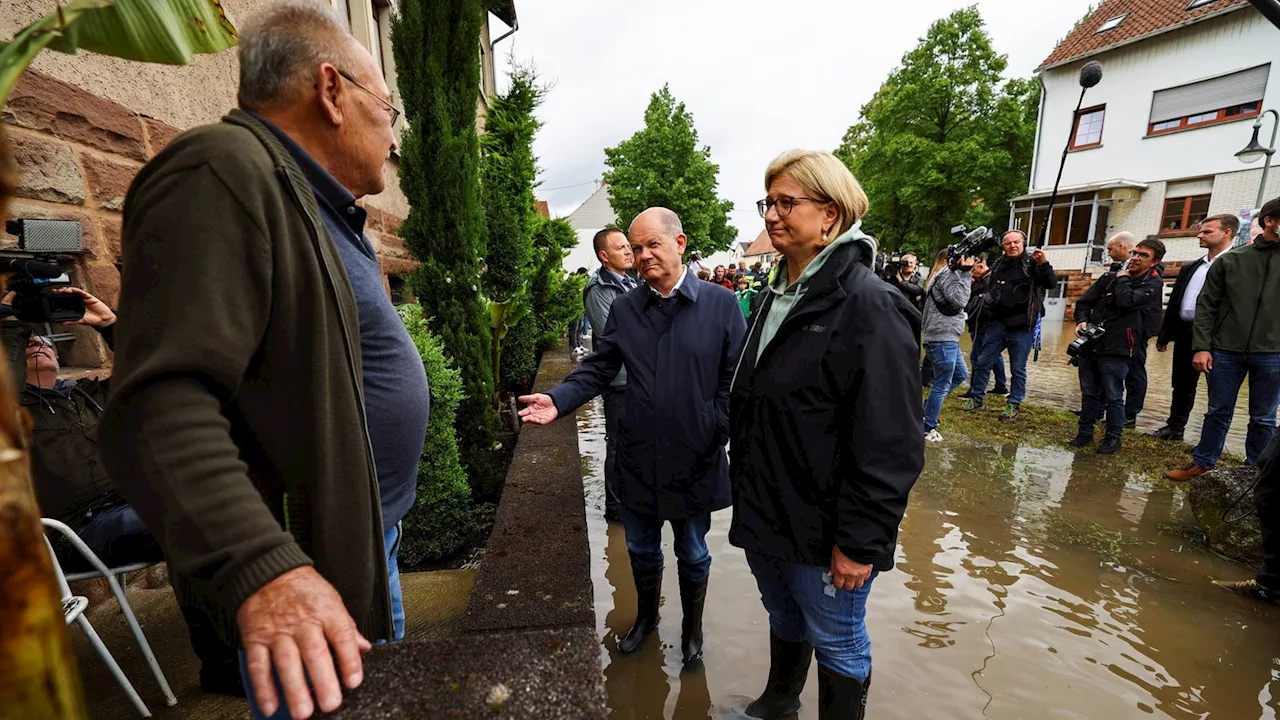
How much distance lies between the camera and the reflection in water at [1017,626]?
2.43 meters

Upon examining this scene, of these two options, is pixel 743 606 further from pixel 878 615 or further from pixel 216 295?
pixel 216 295

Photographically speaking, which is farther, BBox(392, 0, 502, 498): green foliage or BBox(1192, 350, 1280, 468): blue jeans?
BBox(1192, 350, 1280, 468): blue jeans

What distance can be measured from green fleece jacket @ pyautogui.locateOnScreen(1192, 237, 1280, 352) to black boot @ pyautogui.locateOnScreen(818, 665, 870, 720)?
4.85 m

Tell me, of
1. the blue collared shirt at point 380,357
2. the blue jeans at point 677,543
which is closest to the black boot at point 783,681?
the blue jeans at point 677,543

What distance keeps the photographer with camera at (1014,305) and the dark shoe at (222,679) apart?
7401 mm

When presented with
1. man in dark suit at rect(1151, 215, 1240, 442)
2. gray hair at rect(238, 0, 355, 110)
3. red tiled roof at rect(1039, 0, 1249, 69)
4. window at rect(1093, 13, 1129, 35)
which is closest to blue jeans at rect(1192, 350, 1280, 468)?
man in dark suit at rect(1151, 215, 1240, 442)

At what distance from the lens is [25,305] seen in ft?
5.90

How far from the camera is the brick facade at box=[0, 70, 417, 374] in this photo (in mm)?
2094

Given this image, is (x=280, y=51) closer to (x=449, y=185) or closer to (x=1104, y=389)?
(x=449, y=185)

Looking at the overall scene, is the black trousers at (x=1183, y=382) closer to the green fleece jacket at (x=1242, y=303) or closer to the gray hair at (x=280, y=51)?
the green fleece jacket at (x=1242, y=303)

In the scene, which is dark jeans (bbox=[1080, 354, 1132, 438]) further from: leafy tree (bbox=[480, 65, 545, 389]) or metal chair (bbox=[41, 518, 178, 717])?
metal chair (bbox=[41, 518, 178, 717])

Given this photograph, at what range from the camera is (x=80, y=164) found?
7.64 ft

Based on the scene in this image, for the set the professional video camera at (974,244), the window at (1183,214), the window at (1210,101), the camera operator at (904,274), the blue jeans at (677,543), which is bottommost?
the blue jeans at (677,543)

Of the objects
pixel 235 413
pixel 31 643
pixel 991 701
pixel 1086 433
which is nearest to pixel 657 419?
pixel 235 413
